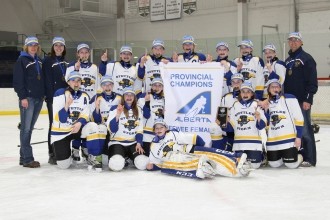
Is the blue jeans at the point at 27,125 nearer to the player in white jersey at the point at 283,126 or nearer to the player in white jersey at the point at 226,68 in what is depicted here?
the player in white jersey at the point at 226,68

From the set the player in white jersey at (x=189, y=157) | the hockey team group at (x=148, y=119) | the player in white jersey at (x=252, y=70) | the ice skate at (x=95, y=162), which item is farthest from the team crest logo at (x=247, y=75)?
the ice skate at (x=95, y=162)

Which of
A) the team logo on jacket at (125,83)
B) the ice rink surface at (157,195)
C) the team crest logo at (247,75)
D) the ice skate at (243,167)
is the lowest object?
the ice rink surface at (157,195)

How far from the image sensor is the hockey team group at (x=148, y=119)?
4152 millimetres

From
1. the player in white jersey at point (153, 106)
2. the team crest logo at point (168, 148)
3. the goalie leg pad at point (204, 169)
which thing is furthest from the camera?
the player in white jersey at point (153, 106)

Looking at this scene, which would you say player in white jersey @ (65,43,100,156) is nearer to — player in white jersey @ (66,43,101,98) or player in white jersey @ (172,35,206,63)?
player in white jersey @ (66,43,101,98)

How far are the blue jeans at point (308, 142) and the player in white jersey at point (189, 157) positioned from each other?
0.96 meters

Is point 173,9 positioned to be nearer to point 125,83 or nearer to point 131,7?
point 131,7

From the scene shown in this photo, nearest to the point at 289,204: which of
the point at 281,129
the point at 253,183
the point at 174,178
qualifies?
the point at 253,183

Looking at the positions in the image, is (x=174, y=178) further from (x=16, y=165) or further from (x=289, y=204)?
(x=16, y=165)

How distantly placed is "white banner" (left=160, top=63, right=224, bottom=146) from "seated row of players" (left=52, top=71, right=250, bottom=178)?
0.19 m

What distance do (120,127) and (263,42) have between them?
679 cm

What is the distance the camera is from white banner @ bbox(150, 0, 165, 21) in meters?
15.1

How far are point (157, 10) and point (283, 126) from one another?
11736 millimetres

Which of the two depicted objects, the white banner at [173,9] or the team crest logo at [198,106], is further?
the white banner at [173,9]
